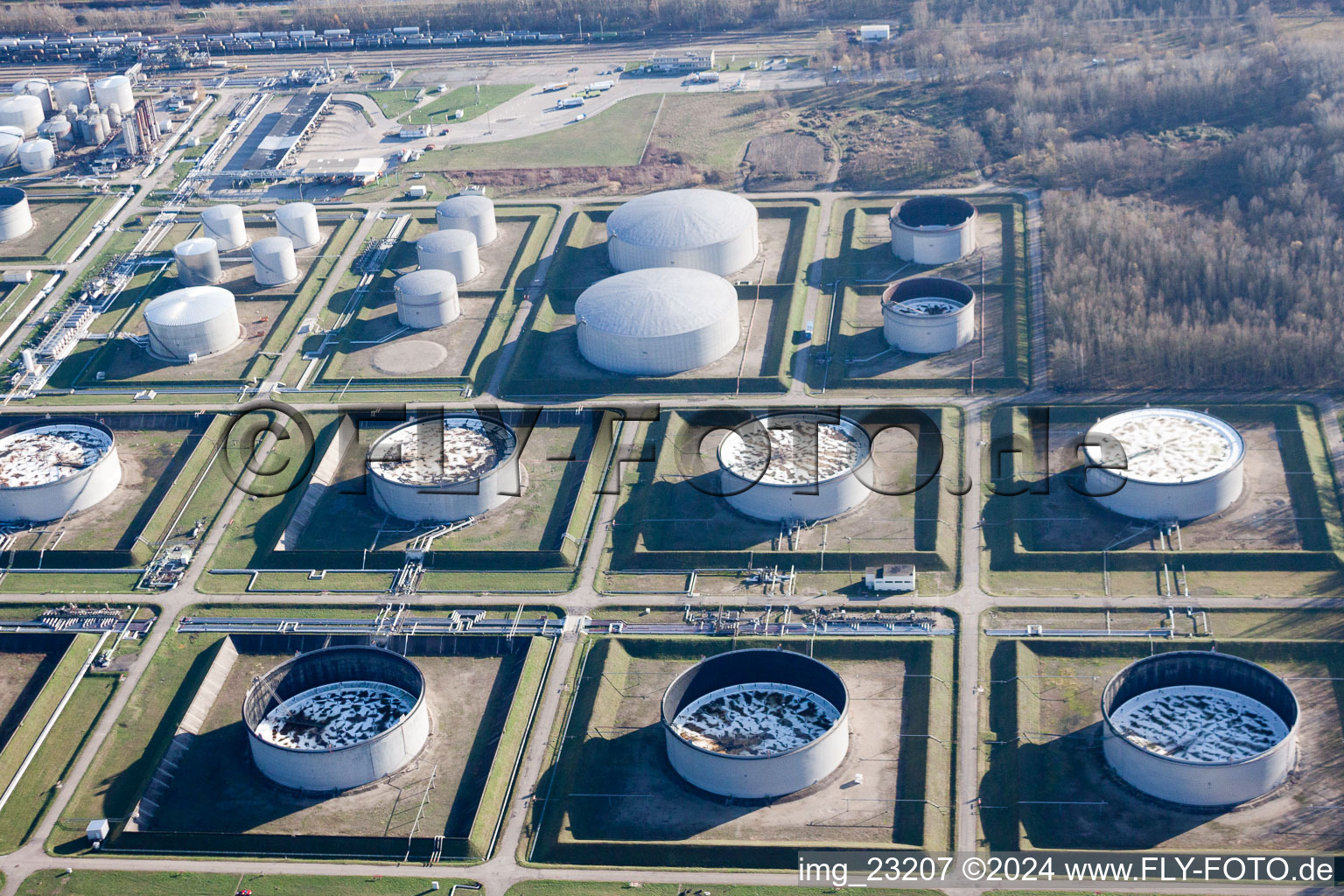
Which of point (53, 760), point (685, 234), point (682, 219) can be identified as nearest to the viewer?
point (53, 760)

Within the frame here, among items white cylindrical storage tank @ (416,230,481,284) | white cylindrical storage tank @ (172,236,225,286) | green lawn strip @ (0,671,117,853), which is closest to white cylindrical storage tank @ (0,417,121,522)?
green lawn strip @ (0,671,117,853)

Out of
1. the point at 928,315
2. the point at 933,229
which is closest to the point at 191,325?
the point at 928,315

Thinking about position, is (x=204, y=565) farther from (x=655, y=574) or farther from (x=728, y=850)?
(x=728, y=850)

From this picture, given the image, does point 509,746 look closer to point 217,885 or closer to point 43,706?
point 217,885

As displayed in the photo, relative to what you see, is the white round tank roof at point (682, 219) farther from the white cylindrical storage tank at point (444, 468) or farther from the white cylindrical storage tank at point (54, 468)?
the white cylindrical storage tank at point (54, 468)

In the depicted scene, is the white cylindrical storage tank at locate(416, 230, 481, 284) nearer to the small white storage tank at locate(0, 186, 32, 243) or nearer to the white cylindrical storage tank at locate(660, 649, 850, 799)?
the small white storage tank at locate(0, 186, 32, 243)

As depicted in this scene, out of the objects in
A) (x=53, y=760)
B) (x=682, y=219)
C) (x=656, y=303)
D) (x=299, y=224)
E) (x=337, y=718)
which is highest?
(x=299, y=224)

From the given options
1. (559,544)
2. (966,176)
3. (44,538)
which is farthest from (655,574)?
(966,176)
